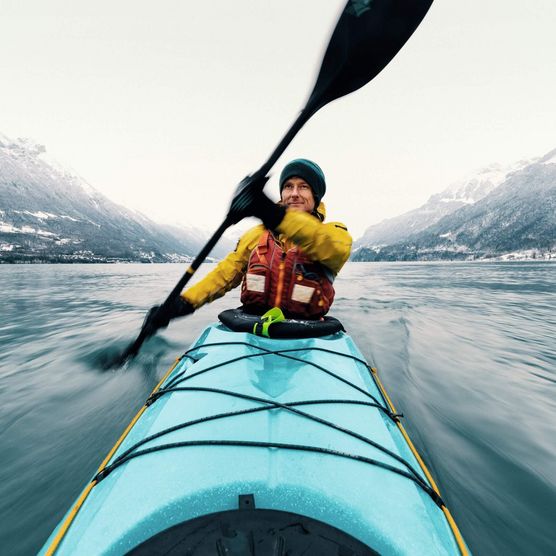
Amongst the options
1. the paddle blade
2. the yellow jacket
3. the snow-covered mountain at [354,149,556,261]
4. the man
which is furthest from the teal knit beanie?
the snow-covered mountain at [354,149,556,261]

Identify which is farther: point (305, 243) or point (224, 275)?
point (224, 275)

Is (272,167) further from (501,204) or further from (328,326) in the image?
(501,204)

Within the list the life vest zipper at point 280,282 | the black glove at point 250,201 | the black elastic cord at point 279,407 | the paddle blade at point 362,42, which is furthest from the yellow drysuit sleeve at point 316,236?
the black elastic cord at point 279,407

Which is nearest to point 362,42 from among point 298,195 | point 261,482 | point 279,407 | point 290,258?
point 298,195

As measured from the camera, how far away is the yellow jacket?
2748 mm

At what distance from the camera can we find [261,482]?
54.6 inches

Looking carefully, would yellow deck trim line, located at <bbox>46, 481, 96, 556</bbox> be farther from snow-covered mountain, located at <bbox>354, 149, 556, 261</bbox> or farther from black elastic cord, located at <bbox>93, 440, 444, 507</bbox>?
snow-covered mountain, located at <bbox>354, 149, 556, 261</bbox>

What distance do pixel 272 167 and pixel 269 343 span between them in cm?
166

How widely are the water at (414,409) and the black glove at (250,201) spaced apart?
8.94 ft

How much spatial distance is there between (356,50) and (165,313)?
366 centimetres

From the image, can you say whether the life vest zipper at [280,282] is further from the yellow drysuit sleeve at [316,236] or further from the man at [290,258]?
the yellow drysuit sleeve at [316,236]

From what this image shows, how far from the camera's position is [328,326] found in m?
3.40

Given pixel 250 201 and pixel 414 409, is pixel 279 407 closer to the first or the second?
pixel 250 201

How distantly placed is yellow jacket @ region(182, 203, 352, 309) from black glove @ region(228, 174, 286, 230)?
0.75ft
